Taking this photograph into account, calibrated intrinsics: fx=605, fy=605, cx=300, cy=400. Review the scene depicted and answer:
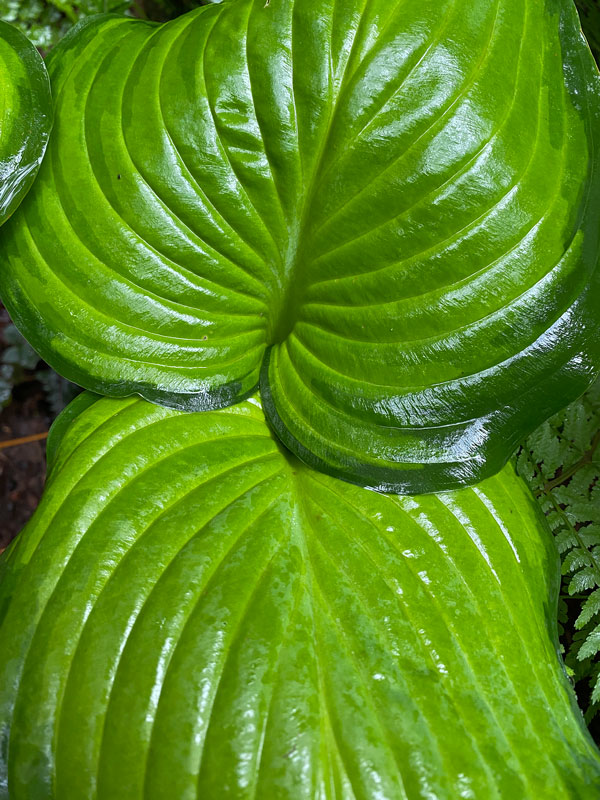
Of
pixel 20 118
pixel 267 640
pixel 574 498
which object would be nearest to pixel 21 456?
pixel 20 118

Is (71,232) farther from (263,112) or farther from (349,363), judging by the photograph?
(349,363)

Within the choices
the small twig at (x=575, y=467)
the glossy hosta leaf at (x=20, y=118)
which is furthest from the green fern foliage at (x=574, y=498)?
the glossy hosta leaf at (x=20, y=118)

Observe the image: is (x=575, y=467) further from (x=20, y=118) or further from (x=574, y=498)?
(x=20, y=118)

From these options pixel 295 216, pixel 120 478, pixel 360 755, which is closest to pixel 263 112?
pixel 295 216

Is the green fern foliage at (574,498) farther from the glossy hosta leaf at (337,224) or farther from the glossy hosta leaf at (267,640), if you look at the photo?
the glossy hosta leaf at (337,224)

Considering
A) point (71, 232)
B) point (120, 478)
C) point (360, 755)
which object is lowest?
point (360, 755)

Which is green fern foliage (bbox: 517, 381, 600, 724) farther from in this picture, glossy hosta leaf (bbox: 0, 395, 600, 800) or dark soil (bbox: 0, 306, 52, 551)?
dark soil (bbox: 0, 306, 52, 551)
